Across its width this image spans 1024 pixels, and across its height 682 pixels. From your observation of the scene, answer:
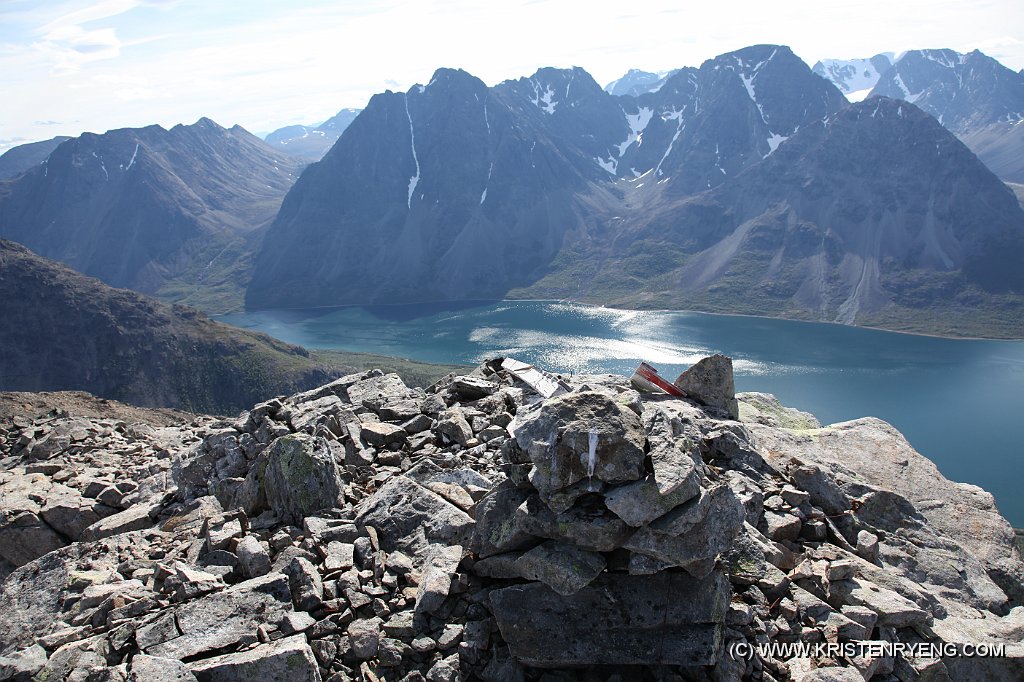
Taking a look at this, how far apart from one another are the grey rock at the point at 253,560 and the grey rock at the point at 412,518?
8.02ft

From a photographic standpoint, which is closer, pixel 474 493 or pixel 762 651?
pixel 762 651

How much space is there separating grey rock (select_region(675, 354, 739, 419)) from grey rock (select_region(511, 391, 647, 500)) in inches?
415

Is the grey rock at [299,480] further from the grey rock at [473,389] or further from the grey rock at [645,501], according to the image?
the grey rock at [645,501]

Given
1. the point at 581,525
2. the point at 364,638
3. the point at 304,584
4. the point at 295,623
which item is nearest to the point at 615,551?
the point at 581,525

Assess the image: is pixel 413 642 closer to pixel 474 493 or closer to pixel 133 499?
pixel 474 493

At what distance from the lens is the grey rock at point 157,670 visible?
11602 mm

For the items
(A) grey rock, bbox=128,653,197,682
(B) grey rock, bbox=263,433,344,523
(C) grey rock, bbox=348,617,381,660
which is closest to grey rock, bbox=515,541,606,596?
(C) grey rock, bbox=348,617,381,660

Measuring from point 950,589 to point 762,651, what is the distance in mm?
8182

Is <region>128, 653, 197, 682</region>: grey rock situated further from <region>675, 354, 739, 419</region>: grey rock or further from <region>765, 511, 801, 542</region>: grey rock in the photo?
<region>675, 354, 739, 419</region>: grey rock

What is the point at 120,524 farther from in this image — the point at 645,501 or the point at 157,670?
the point at 645,501

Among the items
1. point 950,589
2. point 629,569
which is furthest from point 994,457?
point 629,569

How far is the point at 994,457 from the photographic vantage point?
147 m

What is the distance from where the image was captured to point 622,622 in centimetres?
1248

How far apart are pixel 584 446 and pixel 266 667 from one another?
23.5ft
